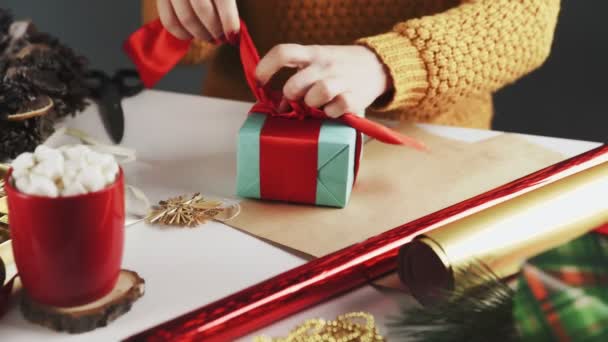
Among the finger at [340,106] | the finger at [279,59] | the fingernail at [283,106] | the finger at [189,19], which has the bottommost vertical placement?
the fingernail at [283,106]

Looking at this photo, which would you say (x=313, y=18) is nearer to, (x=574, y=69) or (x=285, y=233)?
(x=285, y=233)

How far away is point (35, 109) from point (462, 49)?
1.44 ft

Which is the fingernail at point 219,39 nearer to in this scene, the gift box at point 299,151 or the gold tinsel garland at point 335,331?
the gift box at point 299,151

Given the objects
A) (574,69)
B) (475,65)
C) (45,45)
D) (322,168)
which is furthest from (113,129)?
(574,69)

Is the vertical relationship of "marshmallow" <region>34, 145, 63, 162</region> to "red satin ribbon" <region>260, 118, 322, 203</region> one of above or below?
above

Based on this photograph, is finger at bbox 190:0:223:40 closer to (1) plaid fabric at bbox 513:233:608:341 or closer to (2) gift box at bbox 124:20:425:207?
(2) gift box at bbox 124:20:425:207

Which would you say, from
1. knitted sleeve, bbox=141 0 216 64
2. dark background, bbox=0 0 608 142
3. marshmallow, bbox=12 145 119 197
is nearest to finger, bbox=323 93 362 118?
marshmallow, bbox=12 145 119 197

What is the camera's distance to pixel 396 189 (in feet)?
1.93

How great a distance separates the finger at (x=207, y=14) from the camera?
0.60 m

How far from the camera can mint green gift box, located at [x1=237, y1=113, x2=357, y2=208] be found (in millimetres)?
542

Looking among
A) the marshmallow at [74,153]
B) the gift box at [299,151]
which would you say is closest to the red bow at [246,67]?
the gift box at [299,151]

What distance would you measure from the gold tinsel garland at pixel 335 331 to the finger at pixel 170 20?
0.36 metres

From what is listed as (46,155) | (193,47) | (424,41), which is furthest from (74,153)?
(193,47)

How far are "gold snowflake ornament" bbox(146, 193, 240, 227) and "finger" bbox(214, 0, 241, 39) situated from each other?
0.52 ft
